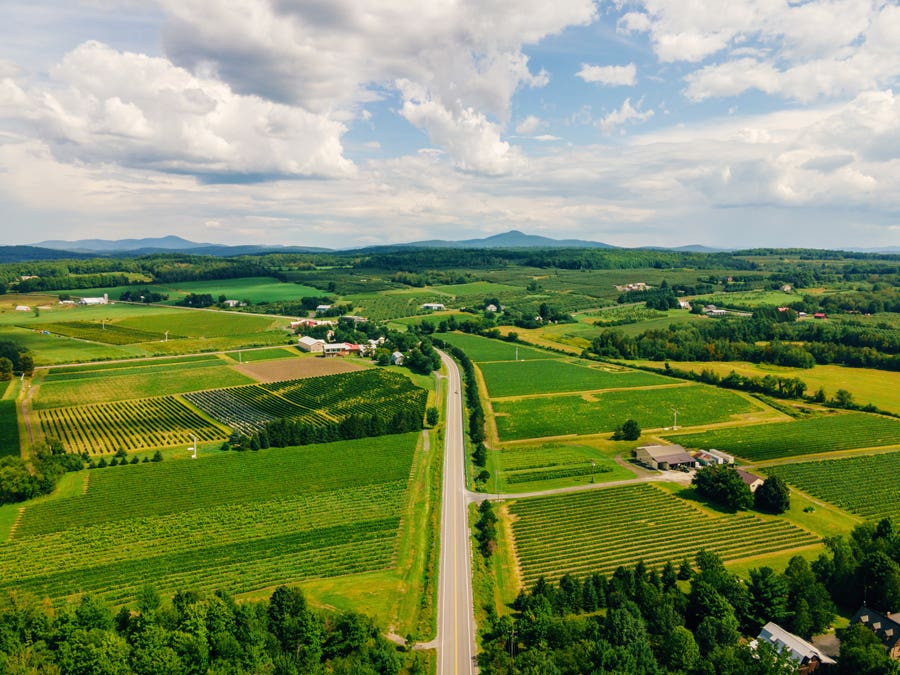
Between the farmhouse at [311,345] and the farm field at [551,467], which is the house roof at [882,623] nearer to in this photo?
the farm field at [551,467]

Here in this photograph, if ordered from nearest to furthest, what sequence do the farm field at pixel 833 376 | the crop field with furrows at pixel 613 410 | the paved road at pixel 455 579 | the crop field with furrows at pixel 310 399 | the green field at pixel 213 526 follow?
the paved road at pixel 455 579 < the green field at pixel 213 526 < the crop field with furrows at pixel 613 410 < the crop field with furrows at pixel 310 399 < the farm field at pixel 833 376

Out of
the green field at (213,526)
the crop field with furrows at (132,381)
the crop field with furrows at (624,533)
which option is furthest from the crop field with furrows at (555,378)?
the crop field with furrows at (132,381)

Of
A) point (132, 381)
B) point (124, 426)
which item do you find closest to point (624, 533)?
point (124, 426)

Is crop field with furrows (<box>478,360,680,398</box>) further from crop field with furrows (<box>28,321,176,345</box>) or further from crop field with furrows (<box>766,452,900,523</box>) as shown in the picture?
crop field with furrows (<box>28,321,176,345</box>)

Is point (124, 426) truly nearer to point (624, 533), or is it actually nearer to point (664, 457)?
point (624, 533)

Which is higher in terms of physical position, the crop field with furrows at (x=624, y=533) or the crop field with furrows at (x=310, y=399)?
the crop field with furrows at (x=310, y=399)

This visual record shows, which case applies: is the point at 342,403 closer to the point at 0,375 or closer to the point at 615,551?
the point at 615,551
